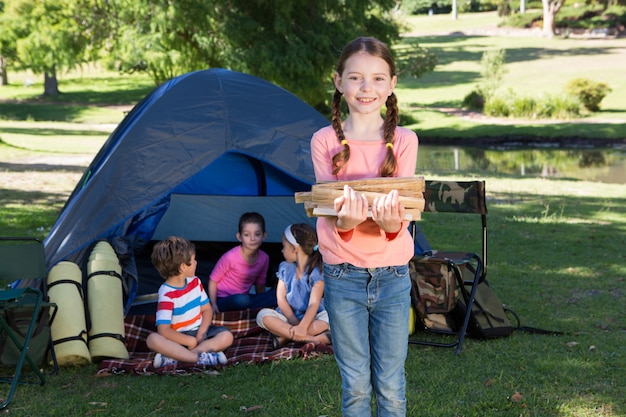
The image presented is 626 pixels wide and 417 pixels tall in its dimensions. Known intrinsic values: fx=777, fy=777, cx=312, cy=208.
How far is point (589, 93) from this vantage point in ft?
87.4

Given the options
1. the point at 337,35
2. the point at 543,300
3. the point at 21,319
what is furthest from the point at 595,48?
the point at 21,319

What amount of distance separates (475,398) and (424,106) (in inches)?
1092

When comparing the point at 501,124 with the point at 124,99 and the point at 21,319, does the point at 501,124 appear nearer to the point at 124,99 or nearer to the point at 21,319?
the point at 124,99

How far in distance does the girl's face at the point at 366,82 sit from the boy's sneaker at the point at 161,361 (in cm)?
240

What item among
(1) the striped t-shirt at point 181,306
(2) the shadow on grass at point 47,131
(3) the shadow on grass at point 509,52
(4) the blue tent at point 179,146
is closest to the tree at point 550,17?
(3) the shadow on grass at point 509,52

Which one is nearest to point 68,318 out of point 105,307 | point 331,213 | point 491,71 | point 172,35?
point 105,307

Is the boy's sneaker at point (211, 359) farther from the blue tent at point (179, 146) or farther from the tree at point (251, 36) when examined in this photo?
the tree at point (251, 36)

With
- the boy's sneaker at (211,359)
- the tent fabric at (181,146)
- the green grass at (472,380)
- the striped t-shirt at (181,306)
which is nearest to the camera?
the green grass at (472,380)

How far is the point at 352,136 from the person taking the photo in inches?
105

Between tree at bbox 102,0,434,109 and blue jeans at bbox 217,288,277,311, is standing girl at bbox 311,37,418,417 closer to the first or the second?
blue jeans at bbox 217,288,277,311

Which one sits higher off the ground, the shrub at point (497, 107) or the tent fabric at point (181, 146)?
the shrub at point (497, 107)

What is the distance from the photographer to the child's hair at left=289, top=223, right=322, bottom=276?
4809mm

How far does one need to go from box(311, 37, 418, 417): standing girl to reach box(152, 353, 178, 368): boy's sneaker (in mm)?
2018

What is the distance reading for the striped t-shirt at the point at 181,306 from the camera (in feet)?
15.1
